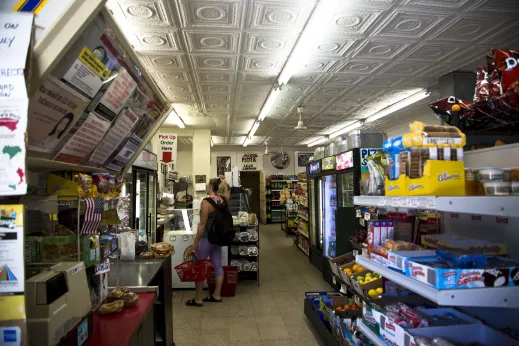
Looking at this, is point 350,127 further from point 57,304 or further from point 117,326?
point 57,304

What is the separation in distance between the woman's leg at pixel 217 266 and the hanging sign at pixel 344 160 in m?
2.51

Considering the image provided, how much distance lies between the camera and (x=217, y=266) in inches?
198

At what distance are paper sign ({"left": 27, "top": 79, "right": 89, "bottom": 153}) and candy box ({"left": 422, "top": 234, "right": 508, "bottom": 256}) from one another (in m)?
2.15

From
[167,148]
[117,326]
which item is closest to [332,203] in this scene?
[167,148]

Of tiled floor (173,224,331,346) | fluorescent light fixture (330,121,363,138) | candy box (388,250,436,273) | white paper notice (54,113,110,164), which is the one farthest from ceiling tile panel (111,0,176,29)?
fluorescent light fixture (330,121,363,138)

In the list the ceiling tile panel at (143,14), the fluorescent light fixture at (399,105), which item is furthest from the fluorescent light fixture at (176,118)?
the fluorescent light fixture at (399,105)

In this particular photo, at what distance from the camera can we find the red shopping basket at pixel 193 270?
461 cm

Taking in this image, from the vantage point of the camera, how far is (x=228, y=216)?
4984mm

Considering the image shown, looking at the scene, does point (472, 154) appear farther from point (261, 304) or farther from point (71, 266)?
point (261, 304)

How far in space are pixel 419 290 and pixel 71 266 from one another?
161 cm

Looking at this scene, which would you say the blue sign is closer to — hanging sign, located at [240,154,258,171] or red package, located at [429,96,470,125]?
red package, located at [429,96,470,125]

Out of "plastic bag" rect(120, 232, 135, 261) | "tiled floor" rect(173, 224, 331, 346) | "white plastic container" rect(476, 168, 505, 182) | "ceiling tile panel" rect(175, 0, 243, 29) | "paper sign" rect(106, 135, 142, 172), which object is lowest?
"tiled floor" rect(173, 224, 331, 346)

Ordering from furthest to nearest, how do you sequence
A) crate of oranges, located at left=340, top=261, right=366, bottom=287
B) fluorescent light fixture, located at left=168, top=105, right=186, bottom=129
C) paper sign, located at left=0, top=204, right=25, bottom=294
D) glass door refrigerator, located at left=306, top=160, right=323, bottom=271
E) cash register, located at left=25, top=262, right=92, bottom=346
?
fluorescent light fixture, located at left=168, top=105, right=186, bottom=129 → glass door refrigerator, located at left=306, top=160, right=323, bottom=271 → crate of oranges, located at left=340, top=261, right=366, bottom=287 → cash register, located at left=25, top=262, right=92, bottom=346 → paper sign, located at left=0, top=204, right=25, bottom=294

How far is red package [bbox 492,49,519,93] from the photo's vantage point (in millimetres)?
1678
